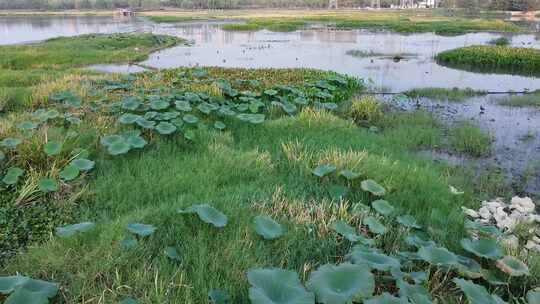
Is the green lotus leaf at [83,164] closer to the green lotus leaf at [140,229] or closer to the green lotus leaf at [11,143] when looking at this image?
the green lotus leaf at [11,143]

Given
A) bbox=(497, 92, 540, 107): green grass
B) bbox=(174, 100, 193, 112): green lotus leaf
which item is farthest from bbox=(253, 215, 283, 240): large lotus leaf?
bbox=(497, 92, 540, 107): green grass

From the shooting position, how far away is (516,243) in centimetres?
333

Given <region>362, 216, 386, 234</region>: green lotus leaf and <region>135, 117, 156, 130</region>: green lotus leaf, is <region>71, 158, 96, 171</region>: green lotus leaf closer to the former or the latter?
<region>135, 117, 156, 130</region>: green lotus leaf

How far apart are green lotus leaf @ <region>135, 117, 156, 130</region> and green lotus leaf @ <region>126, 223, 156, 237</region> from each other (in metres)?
2.34

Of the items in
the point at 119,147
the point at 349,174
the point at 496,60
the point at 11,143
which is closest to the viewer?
the point at 349,174

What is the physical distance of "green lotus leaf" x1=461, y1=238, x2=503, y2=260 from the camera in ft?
9.07

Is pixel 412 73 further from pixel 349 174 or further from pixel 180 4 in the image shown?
pixel 180 4

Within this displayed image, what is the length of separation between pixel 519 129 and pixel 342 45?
16219 millimetres

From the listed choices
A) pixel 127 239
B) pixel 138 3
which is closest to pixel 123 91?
pixel 127 239

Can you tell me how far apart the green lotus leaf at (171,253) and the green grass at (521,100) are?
9.28 meters

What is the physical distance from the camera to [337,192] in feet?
13.0

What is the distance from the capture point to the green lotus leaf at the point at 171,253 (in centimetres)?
267

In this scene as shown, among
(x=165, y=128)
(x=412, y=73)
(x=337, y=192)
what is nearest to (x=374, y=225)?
(x=337, y=192)

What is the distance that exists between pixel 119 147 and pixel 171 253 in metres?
2.20
